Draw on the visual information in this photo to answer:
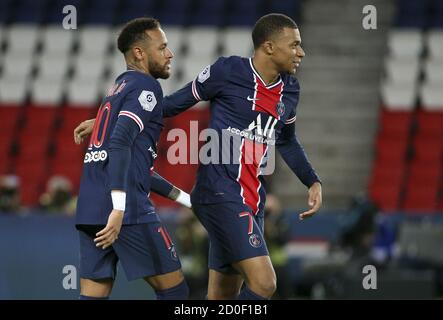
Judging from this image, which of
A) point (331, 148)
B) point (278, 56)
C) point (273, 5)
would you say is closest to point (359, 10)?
point (273, 5)

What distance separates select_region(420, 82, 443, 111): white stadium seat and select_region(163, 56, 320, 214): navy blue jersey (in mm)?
8095

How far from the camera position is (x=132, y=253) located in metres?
5.31

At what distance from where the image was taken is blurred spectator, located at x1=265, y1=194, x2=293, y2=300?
1034 cm

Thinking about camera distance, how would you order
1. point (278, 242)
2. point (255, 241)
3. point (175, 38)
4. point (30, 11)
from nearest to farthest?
point (255, 241), point (278, 242), point (175, 38), point (30, 11)

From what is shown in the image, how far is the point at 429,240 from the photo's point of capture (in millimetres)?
10719

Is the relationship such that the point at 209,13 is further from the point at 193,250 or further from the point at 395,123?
→ the point at 193,250

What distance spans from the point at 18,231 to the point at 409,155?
531 cm

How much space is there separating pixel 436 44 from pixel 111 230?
9999mm

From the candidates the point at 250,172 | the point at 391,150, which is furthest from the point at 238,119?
the point at 391,150

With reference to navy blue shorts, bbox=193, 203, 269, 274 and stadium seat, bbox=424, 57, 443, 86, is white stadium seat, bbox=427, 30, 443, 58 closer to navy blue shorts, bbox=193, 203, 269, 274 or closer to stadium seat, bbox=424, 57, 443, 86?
stadium seat, bbox=424, 57, 443, 86

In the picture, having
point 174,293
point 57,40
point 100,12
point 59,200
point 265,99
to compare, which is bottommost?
point 174,293

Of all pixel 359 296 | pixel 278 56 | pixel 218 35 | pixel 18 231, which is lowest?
pixel 359 296

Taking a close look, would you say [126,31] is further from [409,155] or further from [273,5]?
[273,5]

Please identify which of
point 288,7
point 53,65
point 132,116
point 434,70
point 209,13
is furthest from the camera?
point 209,13
